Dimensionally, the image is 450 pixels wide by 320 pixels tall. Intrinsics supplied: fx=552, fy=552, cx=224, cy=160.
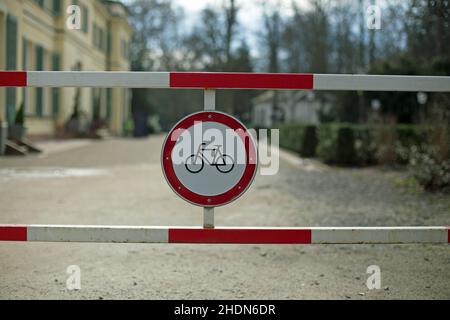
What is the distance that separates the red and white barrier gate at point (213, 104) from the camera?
2.64 meters

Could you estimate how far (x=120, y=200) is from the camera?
302 inches

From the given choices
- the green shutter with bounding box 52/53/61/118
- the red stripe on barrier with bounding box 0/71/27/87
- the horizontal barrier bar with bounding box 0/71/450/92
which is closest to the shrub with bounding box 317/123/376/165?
the horizontal barrier bar with bounding box 0/71/450/92

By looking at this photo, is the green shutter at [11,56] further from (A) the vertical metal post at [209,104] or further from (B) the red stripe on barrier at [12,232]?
(A) the vertical metal post at [209,104]

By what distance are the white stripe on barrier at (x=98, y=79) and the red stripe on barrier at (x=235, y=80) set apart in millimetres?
73

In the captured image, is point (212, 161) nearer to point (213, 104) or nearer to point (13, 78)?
point (213, 104)

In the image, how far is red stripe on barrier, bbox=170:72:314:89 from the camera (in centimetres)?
264

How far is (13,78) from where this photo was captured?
269 cm

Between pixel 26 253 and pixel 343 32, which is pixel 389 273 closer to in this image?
pixel 26 253

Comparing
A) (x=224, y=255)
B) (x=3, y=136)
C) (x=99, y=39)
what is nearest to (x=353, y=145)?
(x=3, y=136)

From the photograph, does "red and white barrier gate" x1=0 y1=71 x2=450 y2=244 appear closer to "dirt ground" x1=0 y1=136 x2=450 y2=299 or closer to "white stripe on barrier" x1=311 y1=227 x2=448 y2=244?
"white stripe on barrier" x1=311 y1=227 x2=448 y2=244

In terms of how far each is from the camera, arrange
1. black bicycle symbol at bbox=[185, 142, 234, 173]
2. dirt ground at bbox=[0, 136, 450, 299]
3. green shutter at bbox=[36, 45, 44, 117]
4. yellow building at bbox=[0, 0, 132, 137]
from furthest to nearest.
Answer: green shutter at bbox=[36, 45, 44, 117]
yellow building at bbox=[0, 0, 132, 137]
dirt ground at bbox=[0, 136, 450, 299]
black bicycle symbol at bbox=[185, 142, 234, 173]

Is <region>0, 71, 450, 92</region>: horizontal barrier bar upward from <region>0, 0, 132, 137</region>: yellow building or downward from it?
downward

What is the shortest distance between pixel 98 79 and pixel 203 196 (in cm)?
77
